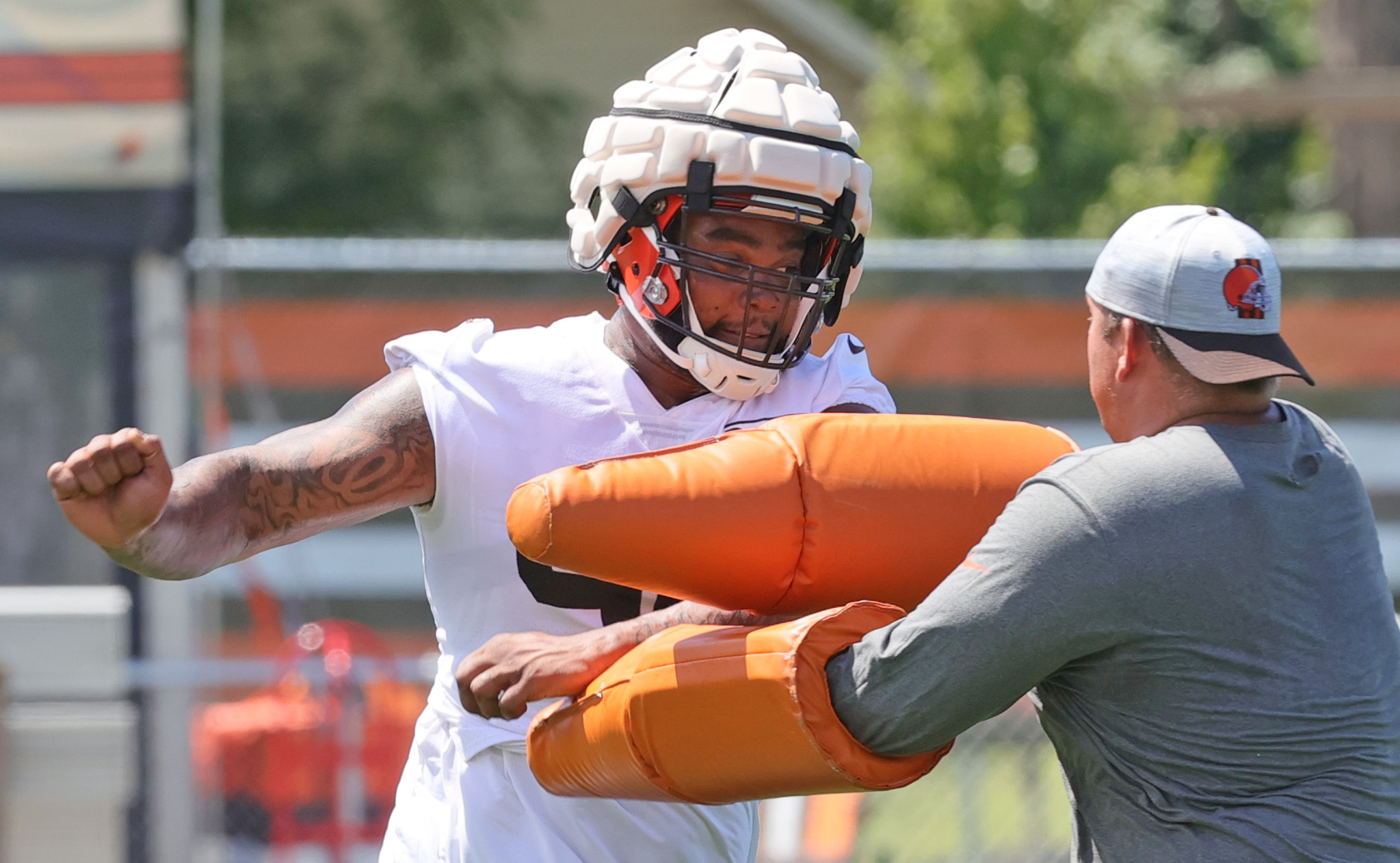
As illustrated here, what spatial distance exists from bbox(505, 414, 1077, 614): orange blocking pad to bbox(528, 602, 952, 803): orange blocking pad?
9 cm

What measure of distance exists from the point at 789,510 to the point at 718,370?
1.48 feet

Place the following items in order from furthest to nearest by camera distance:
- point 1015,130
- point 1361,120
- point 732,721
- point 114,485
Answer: point 1361,120 → point 1015,130 → point 114,485 → point 732,721

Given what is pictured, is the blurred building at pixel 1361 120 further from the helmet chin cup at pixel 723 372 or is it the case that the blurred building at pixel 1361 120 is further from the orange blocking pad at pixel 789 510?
the orange blocking pad at pixel 789 510

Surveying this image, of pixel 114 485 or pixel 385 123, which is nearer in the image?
pixel 114 485

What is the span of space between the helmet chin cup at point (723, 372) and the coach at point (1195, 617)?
611mm

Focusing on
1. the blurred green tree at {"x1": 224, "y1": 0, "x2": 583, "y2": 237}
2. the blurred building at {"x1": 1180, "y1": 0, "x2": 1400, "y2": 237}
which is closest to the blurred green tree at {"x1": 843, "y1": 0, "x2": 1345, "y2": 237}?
the blurred building at {"x1": 1180, "y1": 0, "x2": 1400, "y2": 237}

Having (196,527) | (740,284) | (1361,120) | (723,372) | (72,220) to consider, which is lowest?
(196,527)

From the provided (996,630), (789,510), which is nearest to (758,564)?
(789,510)

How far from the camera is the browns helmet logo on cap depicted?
200 centimetres

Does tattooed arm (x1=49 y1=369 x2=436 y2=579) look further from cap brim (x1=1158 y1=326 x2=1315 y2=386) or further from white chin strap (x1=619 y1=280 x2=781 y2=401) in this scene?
cap brim (x1=1158 y1=326 x2=1315 y2=386)

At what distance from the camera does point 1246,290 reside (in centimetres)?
201

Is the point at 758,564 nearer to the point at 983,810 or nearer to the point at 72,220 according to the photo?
the point at 983,810

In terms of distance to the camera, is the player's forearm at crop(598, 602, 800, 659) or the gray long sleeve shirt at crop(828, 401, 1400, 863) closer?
the gray long sleeve shirt at crop(828, 401, 1400, 863)

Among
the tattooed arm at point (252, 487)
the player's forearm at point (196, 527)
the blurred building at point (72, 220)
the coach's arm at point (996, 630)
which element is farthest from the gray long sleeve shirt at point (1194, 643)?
the blurred building at point (72, 220)
